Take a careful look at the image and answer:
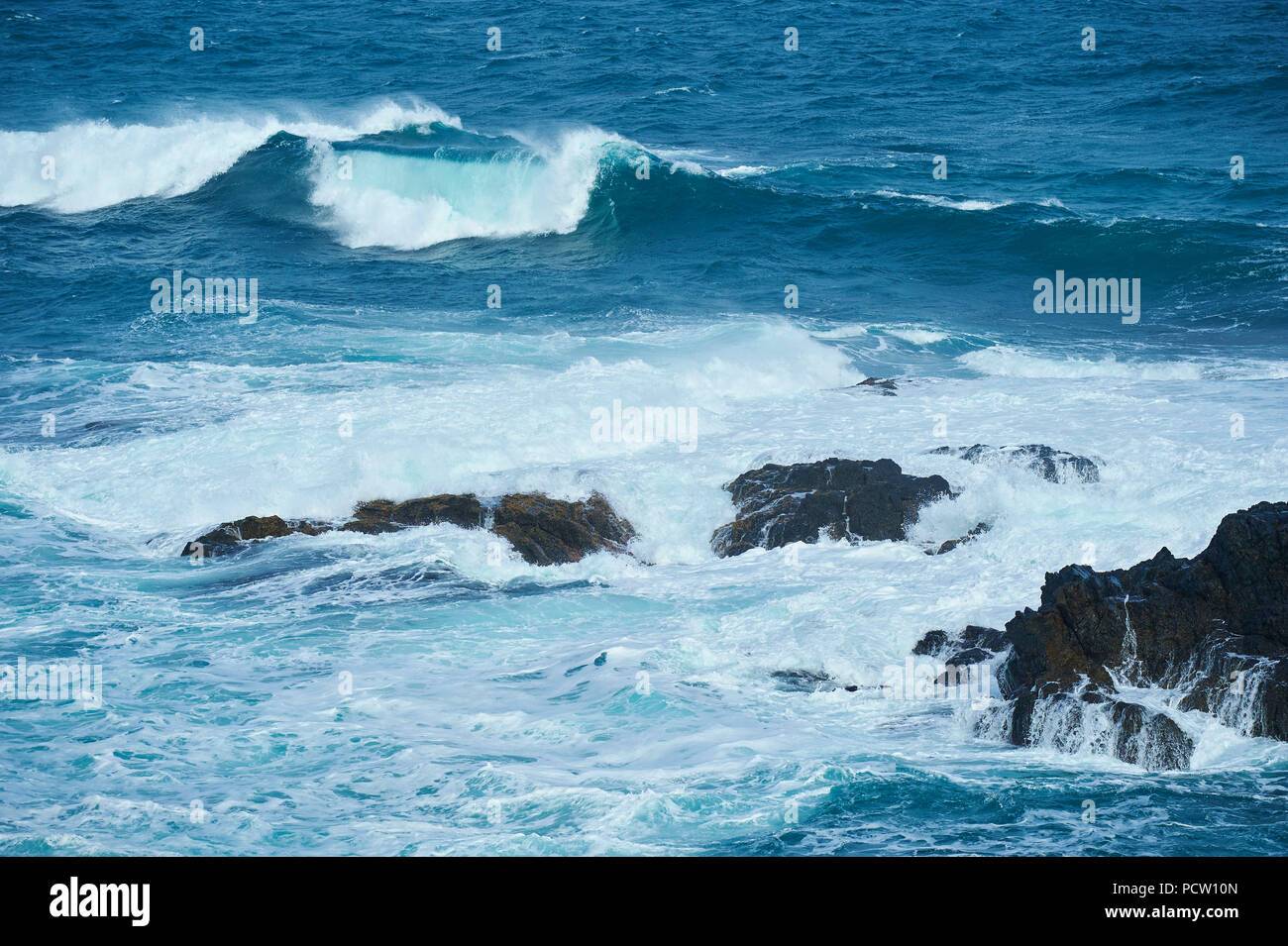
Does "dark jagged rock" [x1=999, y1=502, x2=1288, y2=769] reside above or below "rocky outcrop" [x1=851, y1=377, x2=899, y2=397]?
below

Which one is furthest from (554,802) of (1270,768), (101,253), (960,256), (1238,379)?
(101,253)

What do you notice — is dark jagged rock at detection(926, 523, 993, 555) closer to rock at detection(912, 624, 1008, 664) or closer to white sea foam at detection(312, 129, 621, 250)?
rock at detection(912, 624, 1008, 664)

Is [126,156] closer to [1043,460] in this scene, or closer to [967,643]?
[1043,460]

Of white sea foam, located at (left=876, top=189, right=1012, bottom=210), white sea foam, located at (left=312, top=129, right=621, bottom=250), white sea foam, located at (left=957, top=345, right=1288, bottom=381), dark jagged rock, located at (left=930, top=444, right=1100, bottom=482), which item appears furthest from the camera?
white sea foam, located at (left=312, top=129, right=621, bottom=250)

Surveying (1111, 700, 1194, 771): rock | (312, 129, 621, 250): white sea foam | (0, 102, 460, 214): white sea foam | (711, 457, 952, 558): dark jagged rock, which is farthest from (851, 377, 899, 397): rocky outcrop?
(0, 102, 460, 214): white sea foam

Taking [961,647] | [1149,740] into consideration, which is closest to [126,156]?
[961,647]

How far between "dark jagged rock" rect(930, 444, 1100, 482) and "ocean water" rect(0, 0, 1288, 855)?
0.21 m

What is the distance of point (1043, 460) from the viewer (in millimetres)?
12445

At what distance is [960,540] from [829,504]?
1.24 meters

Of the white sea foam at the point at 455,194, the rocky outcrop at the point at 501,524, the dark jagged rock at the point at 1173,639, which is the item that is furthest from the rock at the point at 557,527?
the white sea foam at the point at 455,194

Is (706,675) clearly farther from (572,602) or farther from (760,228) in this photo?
(760,228)

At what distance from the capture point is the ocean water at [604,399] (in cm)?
795

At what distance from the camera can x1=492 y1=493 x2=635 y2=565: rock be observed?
38.7ft

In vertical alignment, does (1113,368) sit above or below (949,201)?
below
